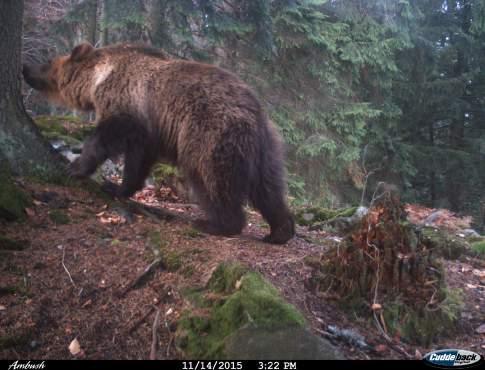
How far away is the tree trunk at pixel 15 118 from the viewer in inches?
205

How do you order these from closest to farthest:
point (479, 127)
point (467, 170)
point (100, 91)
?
point (100, 91)
point (467, 170)
point (479, 127)

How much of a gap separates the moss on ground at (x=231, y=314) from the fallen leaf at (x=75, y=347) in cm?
70

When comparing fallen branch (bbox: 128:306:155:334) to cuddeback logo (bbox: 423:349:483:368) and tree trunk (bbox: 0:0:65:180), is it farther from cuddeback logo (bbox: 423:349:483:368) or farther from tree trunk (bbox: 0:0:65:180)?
tree trunk (bbox: 0:0:65:180)

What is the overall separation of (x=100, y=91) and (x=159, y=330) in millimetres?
3456

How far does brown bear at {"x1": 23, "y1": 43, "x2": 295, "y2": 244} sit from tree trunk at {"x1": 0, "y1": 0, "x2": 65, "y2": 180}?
15.3 inches

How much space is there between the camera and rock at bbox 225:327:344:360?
9.80ft

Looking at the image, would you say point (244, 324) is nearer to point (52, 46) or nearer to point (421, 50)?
point (52, 46)

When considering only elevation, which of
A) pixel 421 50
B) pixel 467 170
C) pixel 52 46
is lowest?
pixel 467 170

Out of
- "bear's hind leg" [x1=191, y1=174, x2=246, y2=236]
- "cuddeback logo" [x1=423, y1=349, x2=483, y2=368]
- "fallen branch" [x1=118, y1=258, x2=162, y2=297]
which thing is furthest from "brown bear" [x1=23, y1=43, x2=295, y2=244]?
"cuddeback logo" [x1=423, y1=349, x2=483, y2=368]

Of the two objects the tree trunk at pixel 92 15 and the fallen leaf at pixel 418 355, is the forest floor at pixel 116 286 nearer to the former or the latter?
the fallen leaf at pixel 418 355

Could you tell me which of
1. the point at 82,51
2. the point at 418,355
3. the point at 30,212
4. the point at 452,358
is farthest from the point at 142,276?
the point at 82,51

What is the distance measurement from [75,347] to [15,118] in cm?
293

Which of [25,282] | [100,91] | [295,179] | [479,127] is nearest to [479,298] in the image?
[25,282]

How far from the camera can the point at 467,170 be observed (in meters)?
20.4
